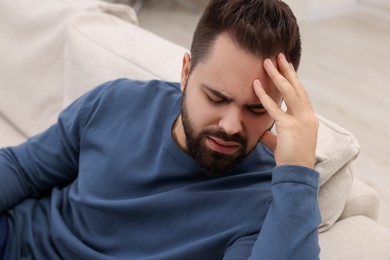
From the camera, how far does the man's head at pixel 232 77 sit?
41.5 inches

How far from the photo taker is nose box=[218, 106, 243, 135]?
41.6 inches

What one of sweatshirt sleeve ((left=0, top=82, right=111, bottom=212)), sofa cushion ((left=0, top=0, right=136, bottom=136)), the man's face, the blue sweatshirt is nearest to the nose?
the man's face

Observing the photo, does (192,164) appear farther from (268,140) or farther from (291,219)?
(291,219)

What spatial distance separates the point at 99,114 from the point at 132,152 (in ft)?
0.48

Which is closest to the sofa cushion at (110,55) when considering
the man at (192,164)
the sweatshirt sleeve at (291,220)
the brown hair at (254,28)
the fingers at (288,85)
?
the man at (192,164)

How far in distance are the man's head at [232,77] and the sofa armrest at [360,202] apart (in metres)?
0.29

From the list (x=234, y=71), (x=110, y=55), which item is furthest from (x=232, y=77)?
(x=110, y=55)

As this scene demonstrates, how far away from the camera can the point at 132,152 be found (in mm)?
1249

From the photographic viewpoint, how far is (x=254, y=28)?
1079 millimetres

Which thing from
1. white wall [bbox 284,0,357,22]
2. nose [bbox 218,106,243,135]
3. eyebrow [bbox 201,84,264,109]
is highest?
eyebrow [bbox 201,84,264,109]

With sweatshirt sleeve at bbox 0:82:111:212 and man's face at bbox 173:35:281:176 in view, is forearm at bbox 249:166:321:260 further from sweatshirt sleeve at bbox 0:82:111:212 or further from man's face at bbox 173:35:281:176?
sweatshirt sleeve at bbox 0:82:111:212

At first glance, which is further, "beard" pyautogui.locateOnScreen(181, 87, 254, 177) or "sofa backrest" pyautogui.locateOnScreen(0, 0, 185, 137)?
"sofa backrest" pyautogui.locateOnScreen(0, 0, 185, 137)

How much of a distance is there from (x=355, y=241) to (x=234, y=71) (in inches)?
17.0

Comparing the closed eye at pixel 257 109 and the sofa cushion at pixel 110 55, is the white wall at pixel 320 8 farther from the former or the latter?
the closed eye at pixel 257 109
